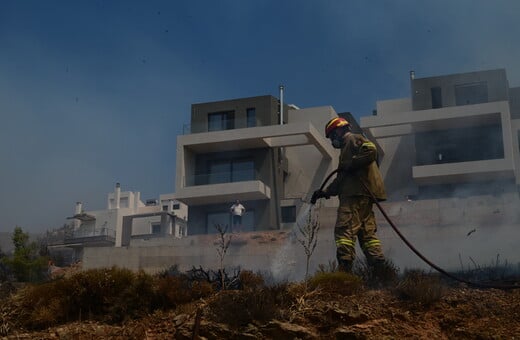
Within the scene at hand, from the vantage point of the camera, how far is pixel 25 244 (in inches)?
1187

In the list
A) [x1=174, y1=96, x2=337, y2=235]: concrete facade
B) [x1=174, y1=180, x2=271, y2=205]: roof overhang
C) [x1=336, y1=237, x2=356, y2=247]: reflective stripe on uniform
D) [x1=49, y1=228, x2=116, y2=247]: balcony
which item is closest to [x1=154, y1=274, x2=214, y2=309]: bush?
[x1=336, y1=237, x2=356, y2=247]: reflective stripe on uniform

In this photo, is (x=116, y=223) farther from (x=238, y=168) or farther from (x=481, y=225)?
(x=481, y=225)

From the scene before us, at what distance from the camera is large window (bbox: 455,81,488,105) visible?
36.8 meters

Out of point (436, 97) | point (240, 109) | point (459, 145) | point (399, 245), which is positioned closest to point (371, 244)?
point (399, 245)

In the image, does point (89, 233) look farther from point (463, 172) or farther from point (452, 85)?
point (452, 85)

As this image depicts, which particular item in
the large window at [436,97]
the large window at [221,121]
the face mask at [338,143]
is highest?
the large window at [436,97]

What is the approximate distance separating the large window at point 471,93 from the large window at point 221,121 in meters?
12.3

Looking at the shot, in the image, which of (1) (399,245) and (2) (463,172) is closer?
(1) (399,245)

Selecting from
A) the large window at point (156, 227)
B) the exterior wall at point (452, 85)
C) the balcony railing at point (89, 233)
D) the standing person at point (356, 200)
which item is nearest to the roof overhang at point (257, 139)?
the exterior wall at point (452, 85)

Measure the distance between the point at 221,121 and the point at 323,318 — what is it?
31.1 m

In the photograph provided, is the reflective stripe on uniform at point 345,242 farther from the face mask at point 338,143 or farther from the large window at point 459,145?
the large window at point 459,145

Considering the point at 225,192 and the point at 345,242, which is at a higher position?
the point at 225,192

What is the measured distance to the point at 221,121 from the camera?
3953cm

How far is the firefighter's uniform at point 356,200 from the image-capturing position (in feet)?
37.3
